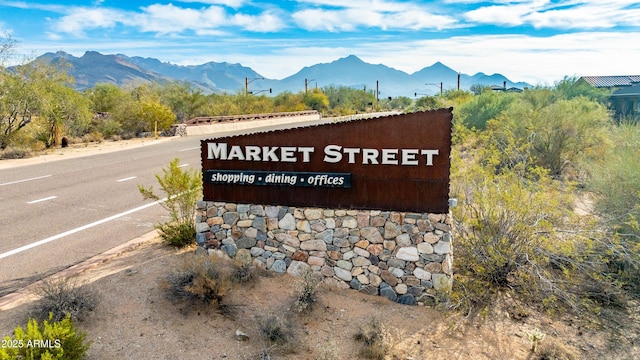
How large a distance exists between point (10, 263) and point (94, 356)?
3917 mm

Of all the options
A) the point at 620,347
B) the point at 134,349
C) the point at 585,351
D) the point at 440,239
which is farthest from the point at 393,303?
the point at 134,349

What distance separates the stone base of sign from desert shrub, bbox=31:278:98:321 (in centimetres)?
213

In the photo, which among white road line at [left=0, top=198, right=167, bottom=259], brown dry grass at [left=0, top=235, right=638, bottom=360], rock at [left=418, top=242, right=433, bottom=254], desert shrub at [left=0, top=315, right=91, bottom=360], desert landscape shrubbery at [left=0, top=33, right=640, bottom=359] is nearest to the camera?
desert shrub at [left=0, top=315, right=91, bottom=360]

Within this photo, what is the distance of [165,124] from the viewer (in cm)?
3372

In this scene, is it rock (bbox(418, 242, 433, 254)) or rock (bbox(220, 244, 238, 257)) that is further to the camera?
rock (bbox(220, 244, 238, 257))

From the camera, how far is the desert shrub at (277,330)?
5.88 metres

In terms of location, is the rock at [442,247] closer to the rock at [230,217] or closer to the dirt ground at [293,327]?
the dirt ground at [293,327]

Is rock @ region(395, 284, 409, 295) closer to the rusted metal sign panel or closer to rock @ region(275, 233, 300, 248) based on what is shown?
the rusted metal sign panel

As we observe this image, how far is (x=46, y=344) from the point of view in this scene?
4.66 m

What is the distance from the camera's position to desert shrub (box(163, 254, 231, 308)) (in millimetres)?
6570

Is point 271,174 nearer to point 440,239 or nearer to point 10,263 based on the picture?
point 440,239

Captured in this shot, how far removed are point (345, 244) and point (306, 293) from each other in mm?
1047

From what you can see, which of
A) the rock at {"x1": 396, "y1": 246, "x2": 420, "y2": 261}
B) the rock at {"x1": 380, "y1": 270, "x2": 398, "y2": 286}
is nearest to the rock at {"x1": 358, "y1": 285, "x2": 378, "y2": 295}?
the rock at {"x1": 380, "y1": 270, "x2": 398, "y2": 286}

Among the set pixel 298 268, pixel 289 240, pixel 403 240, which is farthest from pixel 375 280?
pixel 289 240
